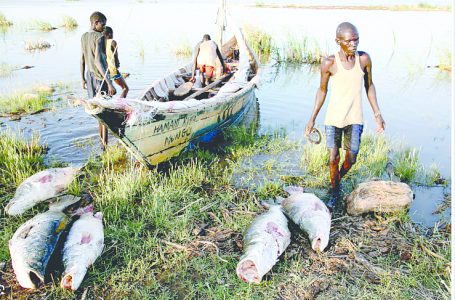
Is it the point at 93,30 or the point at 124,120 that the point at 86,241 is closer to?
the point at 124,120

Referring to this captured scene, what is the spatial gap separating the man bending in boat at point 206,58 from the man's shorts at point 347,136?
4.38 m

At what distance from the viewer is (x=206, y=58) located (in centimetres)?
805

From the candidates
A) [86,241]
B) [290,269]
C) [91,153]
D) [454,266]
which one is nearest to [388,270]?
[290,269]

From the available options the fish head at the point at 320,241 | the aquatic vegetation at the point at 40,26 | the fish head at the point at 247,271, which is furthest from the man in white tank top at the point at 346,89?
the aquatic vegetation at the point at 40,26

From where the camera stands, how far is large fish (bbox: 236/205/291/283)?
10.0ft

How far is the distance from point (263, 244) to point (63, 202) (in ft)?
7.62

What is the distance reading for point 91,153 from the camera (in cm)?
583

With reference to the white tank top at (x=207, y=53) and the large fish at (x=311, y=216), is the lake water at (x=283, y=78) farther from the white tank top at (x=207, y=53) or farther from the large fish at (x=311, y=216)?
the large fish at (x=311, y=216)

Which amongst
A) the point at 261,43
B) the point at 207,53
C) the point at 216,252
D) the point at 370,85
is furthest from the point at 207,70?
the point at 261,43

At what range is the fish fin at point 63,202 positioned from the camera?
3.95m

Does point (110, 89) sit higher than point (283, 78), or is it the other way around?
point (110, 89)

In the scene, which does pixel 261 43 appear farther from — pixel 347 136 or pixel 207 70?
pixel 347 136

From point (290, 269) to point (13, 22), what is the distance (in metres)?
22.7

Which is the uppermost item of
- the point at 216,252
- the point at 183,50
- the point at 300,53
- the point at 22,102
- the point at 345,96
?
the point at 183,50
